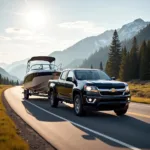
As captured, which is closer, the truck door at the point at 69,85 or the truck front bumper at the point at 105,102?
the truck front bumper at the point at 105,102

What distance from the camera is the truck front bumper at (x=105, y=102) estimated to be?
42.2 ft

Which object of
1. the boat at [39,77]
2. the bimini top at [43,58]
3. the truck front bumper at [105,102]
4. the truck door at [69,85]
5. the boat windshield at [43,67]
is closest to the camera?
the truck front bumper at [105,102]

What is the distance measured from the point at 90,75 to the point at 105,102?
7.92 ft

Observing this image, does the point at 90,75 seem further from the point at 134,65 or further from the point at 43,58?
the point at 134,65

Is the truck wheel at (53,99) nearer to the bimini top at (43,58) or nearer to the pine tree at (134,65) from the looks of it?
the bimini top at (43,58)

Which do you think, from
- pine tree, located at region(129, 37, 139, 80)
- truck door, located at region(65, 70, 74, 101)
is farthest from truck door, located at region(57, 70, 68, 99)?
pine tree, located at region(129, 37, 139, 80)

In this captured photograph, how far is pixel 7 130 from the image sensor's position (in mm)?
9977

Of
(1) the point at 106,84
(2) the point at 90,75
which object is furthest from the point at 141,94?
(1) the point at 106,84

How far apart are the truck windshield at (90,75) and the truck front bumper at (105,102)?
5.65 ft

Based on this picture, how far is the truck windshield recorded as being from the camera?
14.8 meters

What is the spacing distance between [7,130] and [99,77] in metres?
6.10

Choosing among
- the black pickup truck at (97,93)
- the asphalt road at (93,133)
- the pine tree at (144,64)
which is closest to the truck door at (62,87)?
the black pickup truck at (97,93)

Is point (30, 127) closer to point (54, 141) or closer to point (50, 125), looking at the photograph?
point (50, 125)

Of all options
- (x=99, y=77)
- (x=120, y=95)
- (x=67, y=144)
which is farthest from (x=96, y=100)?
(x=67, y=144)
